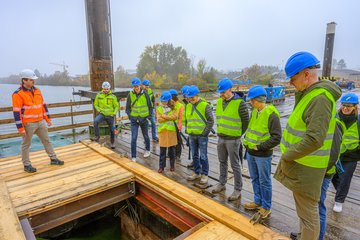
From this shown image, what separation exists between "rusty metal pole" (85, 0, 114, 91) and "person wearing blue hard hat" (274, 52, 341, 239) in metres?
5.80

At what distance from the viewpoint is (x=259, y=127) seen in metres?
2.65

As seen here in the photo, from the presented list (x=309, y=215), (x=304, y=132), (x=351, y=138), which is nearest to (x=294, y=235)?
(x=309, y=215)

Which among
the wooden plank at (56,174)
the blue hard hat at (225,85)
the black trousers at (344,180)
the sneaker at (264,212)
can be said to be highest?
the blue hard hat at (225,85)

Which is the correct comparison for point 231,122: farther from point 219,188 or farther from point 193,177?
point 193,177

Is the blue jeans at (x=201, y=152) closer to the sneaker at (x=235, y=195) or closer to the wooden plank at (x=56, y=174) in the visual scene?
the sneaker at (x=235, y=195)

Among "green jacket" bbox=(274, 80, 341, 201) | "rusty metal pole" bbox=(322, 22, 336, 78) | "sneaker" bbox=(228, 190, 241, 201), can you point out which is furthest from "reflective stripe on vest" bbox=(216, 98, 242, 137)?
"rusty metal pole" bbox=(322, 22, 336, 78)

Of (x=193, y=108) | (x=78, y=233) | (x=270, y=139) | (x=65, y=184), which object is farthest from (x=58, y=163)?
(x=270, y=139)

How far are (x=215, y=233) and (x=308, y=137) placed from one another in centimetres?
143

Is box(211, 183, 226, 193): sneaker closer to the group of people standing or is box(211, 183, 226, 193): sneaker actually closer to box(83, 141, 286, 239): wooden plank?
the group of people standing

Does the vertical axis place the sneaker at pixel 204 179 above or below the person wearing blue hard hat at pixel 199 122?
below

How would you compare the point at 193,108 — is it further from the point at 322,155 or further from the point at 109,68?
the point at 109,68

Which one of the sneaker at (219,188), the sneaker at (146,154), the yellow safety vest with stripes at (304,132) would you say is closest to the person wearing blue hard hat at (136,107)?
the sneaker at (146,154)

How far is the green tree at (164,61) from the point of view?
49.5 metres

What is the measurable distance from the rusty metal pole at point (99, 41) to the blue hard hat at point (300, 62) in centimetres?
581
